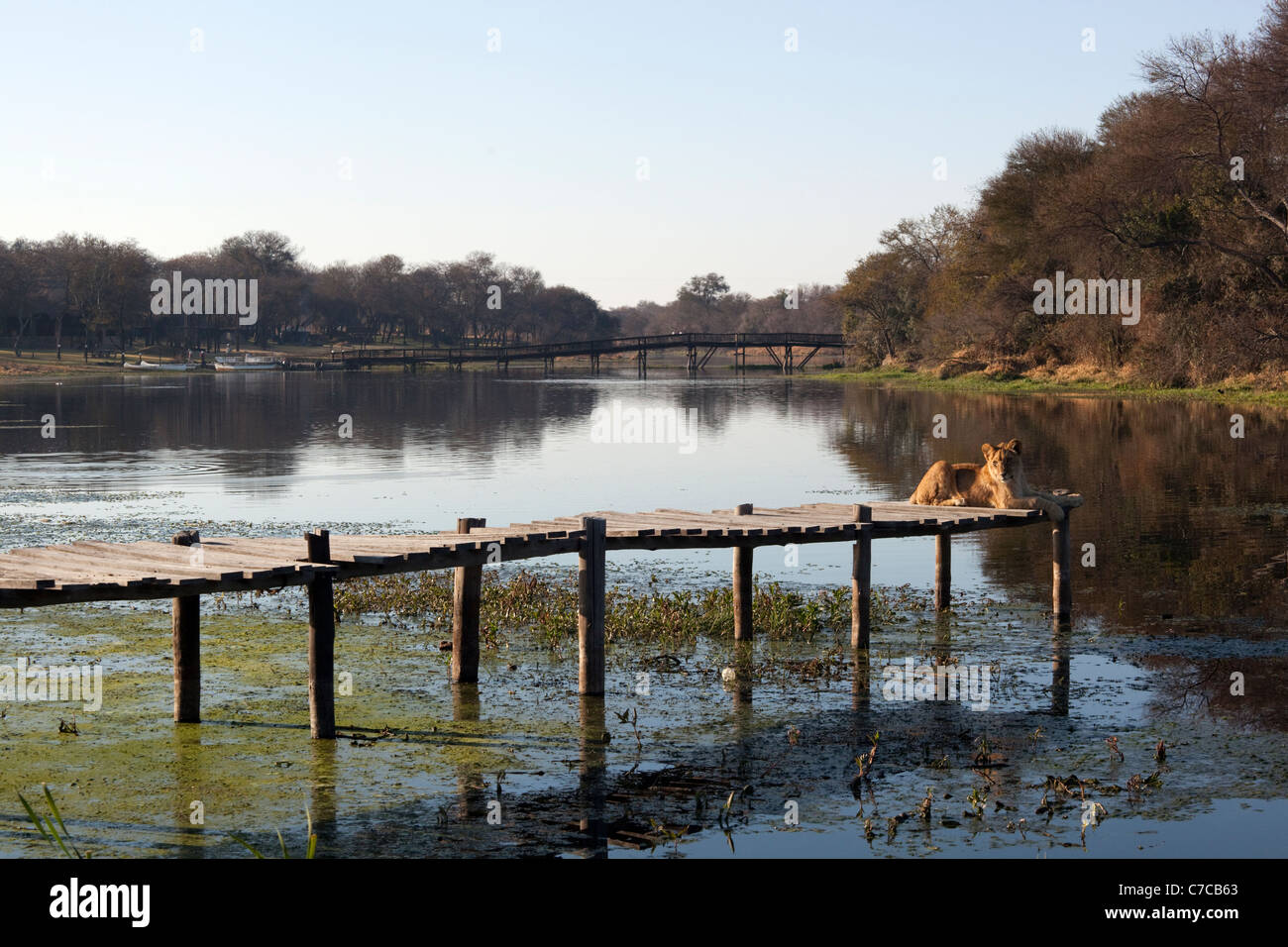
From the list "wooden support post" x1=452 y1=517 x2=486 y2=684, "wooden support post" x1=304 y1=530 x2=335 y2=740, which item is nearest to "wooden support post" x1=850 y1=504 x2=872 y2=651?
"wooden support post" x1=452 y1=517 x2=486 y2=684

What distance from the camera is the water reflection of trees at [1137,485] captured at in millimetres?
18562

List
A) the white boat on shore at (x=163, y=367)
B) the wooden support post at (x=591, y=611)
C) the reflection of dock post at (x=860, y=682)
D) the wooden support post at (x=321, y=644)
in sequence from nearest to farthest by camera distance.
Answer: the wooden support post at (x=321, y=644) → the reflection of dock post at (x=860, y=682) → the wooden support post at (x=591, y=611) → the white boat on shore at (x=163, y=367)

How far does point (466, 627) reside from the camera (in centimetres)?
1368

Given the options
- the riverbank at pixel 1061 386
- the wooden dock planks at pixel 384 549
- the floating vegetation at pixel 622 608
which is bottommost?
the floating vegetation at pixel 622 608

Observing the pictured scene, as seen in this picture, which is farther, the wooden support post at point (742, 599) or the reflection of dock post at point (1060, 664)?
the wooden support post at point (742, 599)

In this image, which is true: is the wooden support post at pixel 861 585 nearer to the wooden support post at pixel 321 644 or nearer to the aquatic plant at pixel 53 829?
the wooden support post at pixel 321 644

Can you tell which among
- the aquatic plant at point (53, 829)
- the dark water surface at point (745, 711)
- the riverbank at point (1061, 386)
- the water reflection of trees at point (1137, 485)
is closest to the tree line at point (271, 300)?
the riverbank at point (1061, 386)

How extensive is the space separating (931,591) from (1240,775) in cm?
811

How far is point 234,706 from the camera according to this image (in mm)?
12766

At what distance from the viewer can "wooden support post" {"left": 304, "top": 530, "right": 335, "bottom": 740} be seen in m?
11.4

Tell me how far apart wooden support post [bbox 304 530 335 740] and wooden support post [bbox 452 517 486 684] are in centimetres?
214

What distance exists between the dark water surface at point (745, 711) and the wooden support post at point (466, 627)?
0.24m

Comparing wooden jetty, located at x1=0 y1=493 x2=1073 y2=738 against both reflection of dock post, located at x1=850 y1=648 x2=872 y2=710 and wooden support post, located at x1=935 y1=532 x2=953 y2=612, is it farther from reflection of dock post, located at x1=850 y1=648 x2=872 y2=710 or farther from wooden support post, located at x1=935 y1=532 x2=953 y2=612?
wooden support post, located at x1=935 y1=532 x2=953 y2=612
